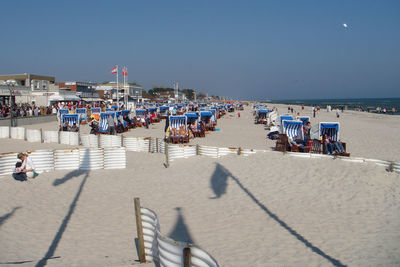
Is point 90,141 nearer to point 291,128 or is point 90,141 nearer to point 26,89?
point 291,128

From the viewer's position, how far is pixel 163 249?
4172 mm

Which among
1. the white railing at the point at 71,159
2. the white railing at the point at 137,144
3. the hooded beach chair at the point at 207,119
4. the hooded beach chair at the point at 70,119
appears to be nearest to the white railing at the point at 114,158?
the white railing at the point at 71,159

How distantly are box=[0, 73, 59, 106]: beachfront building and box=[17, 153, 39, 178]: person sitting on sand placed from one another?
2293cm

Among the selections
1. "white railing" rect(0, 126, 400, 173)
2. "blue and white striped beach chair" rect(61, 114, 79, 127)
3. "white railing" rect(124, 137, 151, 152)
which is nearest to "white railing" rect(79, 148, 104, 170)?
"white railing" rect(0, 126, 400, 173)

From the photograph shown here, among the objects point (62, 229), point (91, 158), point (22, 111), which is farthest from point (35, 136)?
point (22, 111)

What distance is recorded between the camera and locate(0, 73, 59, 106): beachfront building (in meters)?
37.1

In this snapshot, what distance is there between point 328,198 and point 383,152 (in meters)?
8.54

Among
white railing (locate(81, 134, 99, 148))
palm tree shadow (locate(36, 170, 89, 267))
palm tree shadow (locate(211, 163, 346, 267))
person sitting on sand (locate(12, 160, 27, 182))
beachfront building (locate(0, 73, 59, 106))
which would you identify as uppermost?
beachfront building (locate(0, 73, 59, 106))

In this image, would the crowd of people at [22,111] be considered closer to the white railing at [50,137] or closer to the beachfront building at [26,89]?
the beachfront building at [26,89]

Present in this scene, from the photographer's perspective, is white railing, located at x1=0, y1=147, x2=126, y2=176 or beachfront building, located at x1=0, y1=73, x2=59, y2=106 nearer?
white railing, located at x1=0, y1=147, x2=126, y2=176

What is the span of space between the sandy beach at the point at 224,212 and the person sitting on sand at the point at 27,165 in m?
0.35

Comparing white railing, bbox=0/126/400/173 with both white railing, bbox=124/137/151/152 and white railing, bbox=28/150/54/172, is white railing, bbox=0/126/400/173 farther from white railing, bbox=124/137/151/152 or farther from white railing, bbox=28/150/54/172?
white railing, bbox=28/150/54/172

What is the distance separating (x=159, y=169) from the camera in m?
11.6

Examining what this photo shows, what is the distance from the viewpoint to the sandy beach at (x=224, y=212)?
17.4 feet
